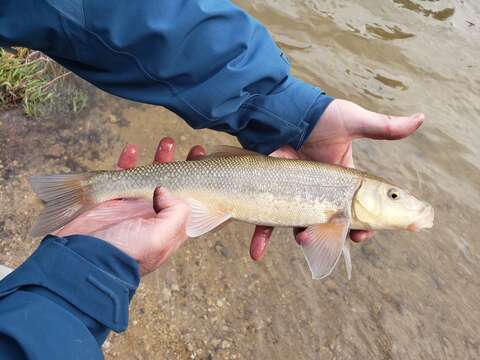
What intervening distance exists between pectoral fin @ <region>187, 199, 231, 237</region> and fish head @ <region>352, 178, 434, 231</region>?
34.5 inches

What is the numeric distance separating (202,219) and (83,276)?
3.53 feet

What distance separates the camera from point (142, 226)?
260 cm

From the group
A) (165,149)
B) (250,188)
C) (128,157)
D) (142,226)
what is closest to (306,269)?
(250,188)

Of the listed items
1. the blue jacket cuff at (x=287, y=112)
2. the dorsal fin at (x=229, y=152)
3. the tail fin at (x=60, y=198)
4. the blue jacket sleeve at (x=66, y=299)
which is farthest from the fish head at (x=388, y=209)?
the tail fin at (x=60, y=198)

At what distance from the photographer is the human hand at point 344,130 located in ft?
11.0

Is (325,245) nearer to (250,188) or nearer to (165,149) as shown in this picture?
(250,188)

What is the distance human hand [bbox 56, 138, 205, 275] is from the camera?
8.20 ft

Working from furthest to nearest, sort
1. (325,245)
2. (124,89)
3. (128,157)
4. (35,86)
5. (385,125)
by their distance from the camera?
(35,86)
(128,157)
(385,125)
(325,245)
(124,89)

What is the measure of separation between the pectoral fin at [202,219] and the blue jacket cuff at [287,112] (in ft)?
2.20

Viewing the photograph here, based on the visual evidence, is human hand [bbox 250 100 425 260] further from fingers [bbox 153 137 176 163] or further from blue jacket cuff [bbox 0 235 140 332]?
blue jacket cuff [bbox 0 235 140 332]

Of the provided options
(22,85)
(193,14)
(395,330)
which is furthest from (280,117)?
(22,85)

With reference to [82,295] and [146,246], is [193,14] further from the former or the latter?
[82,295]

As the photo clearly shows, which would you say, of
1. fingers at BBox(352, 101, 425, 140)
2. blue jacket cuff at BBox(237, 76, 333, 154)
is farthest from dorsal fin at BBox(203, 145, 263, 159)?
fingers at BBox(352, 101, 425, 140)

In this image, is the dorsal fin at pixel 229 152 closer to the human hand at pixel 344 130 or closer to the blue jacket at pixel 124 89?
the blue jacket at pixel 124 89
